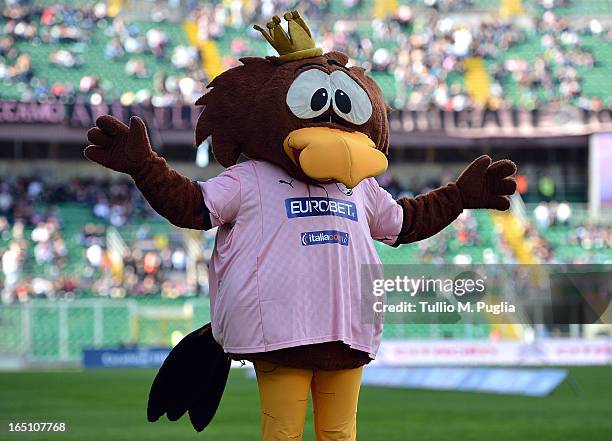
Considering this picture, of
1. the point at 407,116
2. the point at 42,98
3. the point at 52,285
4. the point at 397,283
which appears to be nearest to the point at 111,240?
the point at 52,285

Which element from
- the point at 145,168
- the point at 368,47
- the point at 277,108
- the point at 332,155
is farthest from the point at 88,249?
the point at 332,155

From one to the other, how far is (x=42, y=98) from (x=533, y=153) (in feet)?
38.7

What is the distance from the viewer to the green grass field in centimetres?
895

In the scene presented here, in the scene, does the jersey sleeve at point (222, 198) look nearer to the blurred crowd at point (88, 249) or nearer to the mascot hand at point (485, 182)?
the mascot hand at point (485, 182)

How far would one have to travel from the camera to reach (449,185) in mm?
5301

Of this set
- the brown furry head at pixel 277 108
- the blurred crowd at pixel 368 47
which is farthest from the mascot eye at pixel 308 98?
the blurred crowd at pixel 368 47

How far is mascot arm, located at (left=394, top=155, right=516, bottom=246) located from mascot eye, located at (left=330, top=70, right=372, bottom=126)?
0.57m

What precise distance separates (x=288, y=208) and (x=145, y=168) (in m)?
0.59

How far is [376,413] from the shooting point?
447 inches

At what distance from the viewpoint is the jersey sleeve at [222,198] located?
15.5 feet

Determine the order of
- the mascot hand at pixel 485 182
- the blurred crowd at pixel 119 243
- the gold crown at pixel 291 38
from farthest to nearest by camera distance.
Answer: the blurred crowd at pixel 119 243
the mascot hand at pixel 485 182
the gold crown at pixel 291 38

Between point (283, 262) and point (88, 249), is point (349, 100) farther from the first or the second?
point (88, 249)

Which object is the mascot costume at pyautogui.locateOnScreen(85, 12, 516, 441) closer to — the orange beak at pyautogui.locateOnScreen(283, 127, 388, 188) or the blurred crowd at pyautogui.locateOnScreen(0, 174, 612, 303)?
the orange beak at pyautogui.locateOnScreen(283, 127, 388, 188)

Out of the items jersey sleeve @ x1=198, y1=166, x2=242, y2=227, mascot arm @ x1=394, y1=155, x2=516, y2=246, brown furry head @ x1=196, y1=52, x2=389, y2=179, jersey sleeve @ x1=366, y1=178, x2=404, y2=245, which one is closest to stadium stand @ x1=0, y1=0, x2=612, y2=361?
mascot arm @ x1=394, y1=155, x2=516, y2=246
